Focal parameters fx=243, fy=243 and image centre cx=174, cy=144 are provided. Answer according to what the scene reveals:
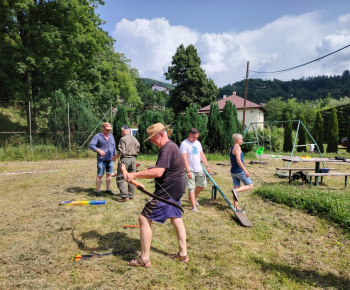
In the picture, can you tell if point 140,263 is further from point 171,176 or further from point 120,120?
point 120,120

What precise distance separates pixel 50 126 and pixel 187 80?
82.8 ft

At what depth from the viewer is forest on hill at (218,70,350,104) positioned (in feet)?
295

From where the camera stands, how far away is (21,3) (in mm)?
14875

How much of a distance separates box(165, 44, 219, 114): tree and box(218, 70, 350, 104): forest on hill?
186ft

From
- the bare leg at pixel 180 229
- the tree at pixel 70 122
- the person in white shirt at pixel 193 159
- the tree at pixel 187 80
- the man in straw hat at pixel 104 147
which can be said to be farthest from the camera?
the tree at pixel 187 80

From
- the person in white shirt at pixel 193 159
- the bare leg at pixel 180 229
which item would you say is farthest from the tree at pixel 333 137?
the bare leg at pixel 180 229

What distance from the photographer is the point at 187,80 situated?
115 ft

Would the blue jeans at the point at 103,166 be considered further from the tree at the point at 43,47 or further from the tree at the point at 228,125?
the tree at the point at 43,47

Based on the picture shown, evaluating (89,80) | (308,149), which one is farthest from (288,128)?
(89,80)

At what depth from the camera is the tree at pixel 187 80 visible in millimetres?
34656

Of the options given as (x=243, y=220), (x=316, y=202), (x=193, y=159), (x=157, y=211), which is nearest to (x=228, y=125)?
(x=316, y=202)

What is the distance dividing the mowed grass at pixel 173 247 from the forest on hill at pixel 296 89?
88.4m

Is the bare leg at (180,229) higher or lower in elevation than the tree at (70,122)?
lower

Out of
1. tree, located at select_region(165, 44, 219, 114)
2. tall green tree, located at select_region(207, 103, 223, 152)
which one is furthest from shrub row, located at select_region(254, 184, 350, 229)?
tree, located at select_region(165, 44, 219, 114)
